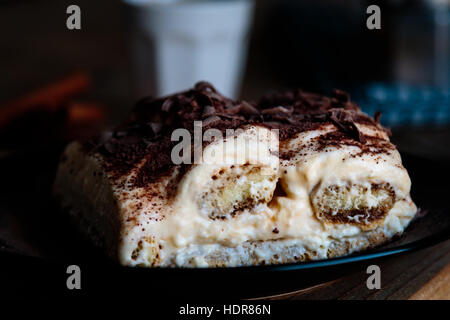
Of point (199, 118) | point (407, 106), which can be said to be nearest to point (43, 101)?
point (199, 118)

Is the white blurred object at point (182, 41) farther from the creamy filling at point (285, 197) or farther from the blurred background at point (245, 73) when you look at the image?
the creamy filling at point (285, 197)

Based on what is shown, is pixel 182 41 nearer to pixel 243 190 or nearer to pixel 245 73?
pixel 245 73

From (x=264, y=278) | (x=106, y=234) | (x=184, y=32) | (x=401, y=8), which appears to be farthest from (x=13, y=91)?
(x=264, y=278)

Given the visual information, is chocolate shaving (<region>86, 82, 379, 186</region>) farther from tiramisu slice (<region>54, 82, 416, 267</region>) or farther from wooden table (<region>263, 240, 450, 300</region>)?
wooden table (<region>263, 240, 450, 300</region>)

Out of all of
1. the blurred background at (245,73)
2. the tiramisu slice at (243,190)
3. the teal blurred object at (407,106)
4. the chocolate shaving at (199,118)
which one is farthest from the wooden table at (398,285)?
the teal blurred object at (407,106)

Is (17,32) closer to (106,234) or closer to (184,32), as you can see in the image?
(184,32)

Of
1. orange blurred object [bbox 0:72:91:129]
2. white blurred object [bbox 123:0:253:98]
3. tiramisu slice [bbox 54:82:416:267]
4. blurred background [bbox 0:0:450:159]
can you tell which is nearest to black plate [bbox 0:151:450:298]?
tiramisu slice [bbox 54:82:416:267]
